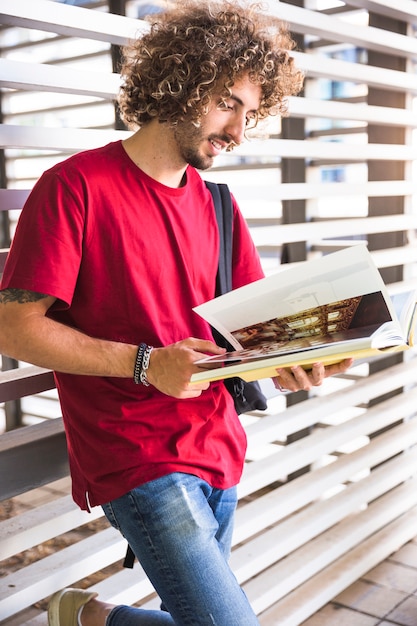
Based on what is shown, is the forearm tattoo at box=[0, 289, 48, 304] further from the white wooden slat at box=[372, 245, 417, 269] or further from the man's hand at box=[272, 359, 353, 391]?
the white wooden slat at box=[372, 245, 417, 269]

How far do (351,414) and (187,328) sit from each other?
2187 mm

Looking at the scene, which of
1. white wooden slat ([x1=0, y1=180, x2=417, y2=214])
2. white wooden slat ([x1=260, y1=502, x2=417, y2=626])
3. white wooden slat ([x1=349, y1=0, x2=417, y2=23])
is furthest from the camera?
white wooden slat ([x1=349, y1=0, x2=417, y2=23])

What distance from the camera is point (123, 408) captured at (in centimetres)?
170

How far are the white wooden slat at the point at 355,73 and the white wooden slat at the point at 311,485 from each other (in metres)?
1.33

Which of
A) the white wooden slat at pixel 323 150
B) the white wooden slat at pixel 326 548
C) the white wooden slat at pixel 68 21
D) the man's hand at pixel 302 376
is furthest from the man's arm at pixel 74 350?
the white wooden slat at pixel 326 548

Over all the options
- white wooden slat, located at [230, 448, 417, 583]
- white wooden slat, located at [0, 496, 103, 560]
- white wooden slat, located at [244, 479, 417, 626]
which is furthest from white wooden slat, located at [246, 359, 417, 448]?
white wooden slat, located at [0, 496, 103, 560]

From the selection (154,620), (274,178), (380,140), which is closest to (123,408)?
(154,620)

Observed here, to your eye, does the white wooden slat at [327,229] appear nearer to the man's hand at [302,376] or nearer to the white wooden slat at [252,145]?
the white wooden slat at [252,145]

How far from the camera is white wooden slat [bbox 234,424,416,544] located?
276cm

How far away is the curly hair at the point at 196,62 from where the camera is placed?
1757mm

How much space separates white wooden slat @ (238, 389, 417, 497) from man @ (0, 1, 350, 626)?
85 centimetres

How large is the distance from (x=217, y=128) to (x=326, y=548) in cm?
184

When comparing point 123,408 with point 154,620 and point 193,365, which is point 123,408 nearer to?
point 193,365

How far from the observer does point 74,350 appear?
62.9 inches
